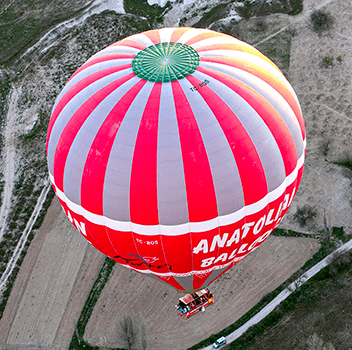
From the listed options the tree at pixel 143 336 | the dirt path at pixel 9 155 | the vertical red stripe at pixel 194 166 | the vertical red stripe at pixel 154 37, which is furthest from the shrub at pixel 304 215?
the dirt path at pixel 9 155

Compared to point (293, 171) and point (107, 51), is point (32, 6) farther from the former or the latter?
point (293, 171)

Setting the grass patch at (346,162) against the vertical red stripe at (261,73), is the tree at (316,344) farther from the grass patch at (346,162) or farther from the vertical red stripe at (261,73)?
the grass patch at (346,162)

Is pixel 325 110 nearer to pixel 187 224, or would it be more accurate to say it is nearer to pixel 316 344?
pixel 316 344

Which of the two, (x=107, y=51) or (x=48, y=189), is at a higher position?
(x=107, y=51)

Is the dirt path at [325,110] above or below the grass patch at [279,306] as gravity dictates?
above

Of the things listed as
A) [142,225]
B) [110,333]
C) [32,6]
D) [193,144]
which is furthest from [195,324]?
[32,6]

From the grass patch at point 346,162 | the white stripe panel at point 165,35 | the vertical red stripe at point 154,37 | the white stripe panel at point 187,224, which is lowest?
the grass patch at point 346,162

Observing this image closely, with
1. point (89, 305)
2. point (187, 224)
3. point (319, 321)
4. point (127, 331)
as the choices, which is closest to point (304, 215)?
point (319, 321)
